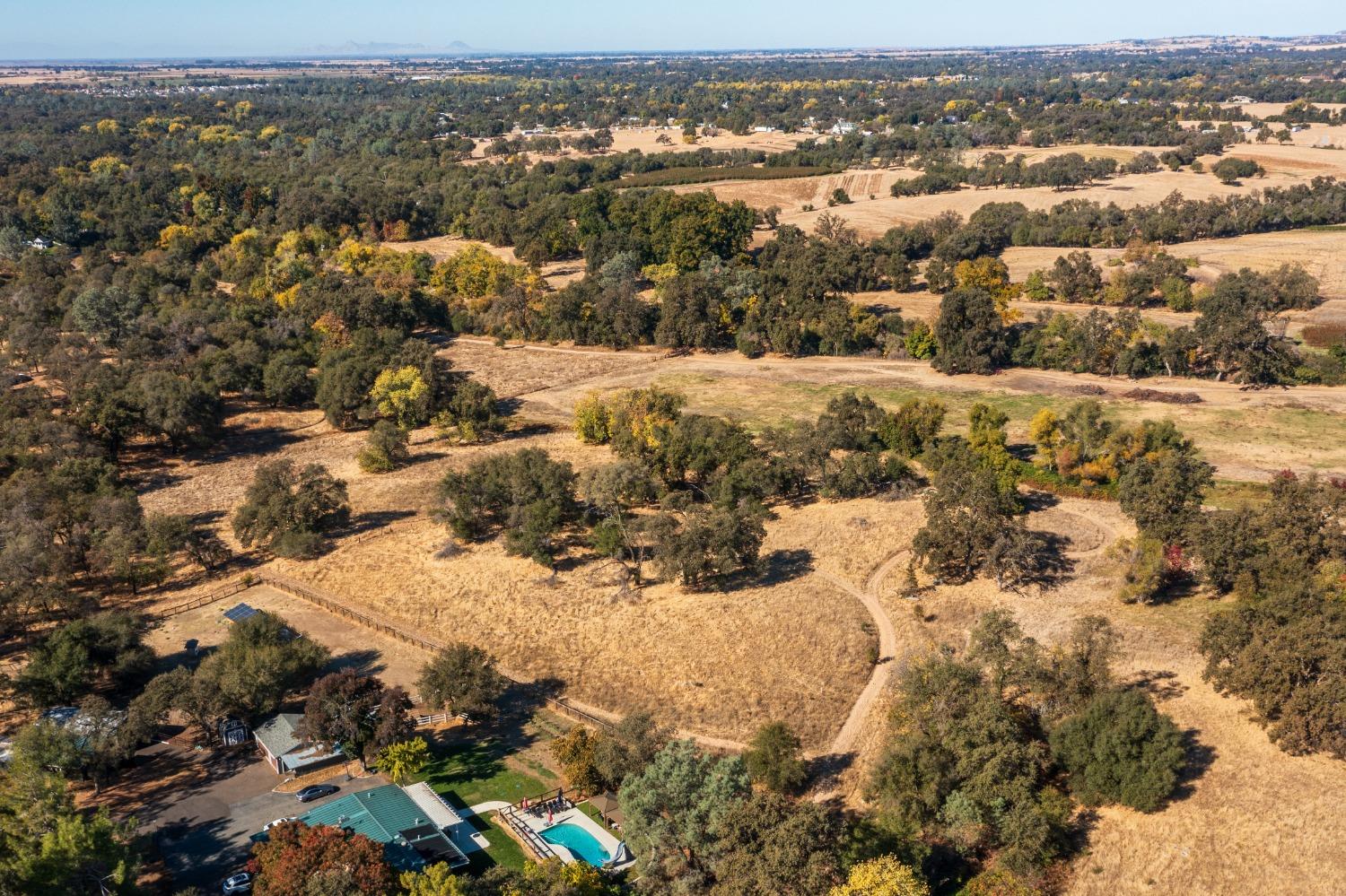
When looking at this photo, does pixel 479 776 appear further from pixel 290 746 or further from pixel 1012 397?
pixel 1012 397

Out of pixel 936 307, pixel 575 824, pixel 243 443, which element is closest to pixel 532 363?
pixel 243 443

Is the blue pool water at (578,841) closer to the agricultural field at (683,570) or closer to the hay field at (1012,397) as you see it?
the agricultural field at (683,570)

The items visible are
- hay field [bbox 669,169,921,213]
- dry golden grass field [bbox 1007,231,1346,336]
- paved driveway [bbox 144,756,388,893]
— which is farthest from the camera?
hay field [bbox 669,169,921,213]

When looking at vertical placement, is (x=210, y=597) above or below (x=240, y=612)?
below

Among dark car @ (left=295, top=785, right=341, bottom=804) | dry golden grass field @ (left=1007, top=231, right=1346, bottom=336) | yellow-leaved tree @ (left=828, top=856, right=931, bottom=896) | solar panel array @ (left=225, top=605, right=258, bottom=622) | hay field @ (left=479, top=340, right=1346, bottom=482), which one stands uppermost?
dry golden grass field @ (left=1007, top=231, right=1346, bottom=336)

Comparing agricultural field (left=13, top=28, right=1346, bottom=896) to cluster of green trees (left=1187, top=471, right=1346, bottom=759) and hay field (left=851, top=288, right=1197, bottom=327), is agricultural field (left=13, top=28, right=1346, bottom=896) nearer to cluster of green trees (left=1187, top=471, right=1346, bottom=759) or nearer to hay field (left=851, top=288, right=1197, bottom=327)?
cluster of green trees (left=1187, top=471, right=1346, bottom=759)

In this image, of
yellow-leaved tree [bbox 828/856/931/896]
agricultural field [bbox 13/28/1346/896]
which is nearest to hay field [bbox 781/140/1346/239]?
agricultural field [bbox 13/28/1346/896]

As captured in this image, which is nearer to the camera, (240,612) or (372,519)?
(240,612)
